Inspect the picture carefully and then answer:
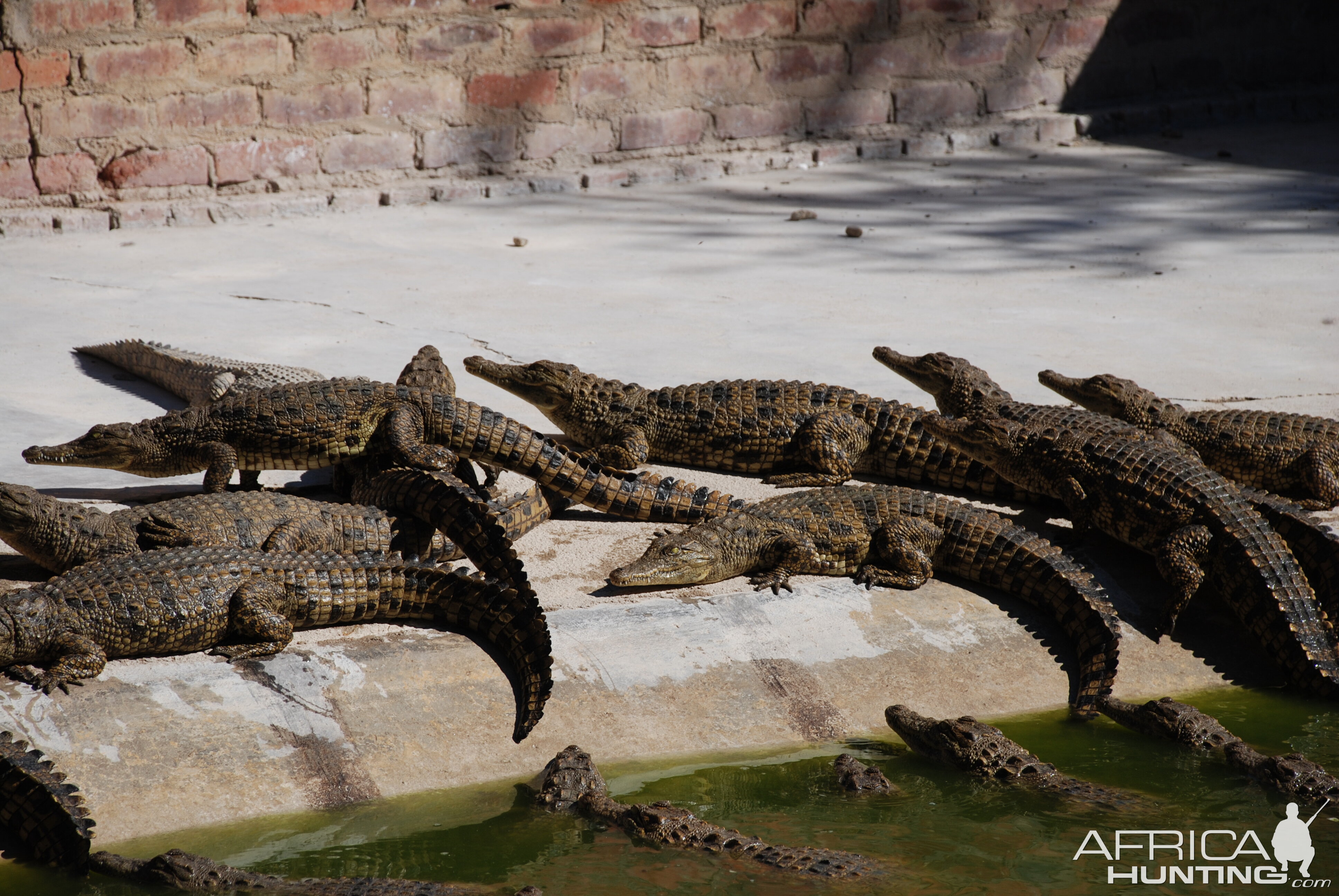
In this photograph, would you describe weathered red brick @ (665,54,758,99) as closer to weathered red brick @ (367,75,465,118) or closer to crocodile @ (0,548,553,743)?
weathered red brick @ (367,75,465,118)

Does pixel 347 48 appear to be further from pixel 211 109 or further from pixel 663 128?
pixel 663 128

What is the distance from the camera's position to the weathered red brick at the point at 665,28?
33.6 feet

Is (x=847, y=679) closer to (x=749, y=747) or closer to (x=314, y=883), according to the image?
(x=749, y=747)

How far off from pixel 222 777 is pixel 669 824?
48.2 inches

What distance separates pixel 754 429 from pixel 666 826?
253cm

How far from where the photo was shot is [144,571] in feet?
13.1

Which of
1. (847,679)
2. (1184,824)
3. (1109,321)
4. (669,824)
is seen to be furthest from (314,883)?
(1109,321)

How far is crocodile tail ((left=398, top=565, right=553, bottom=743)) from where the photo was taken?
3.98 metres

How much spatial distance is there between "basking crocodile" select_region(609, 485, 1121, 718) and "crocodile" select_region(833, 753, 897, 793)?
2.89 feet

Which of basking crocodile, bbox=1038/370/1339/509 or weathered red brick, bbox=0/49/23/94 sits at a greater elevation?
weathered red brick, bbox=0/49/23/94

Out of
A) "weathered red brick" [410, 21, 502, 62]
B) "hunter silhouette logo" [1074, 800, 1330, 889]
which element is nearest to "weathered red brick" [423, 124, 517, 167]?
"weathered red brick" [410, 21, 502, 62]

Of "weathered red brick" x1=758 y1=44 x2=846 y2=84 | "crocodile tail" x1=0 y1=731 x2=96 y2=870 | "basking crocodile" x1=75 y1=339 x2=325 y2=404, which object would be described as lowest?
"crocodile tail" x1=0 y1=731 x2=96 y2=870

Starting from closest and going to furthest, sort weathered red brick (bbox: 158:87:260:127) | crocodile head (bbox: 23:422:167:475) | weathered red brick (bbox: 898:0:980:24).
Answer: crocodile head (bbox: 23:422:167:475)
weathered red brick (bbox: 158:87:260:127)
weathered red brick (bbox: 898:0:980:24)

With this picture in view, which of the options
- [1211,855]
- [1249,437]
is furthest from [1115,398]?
A: [1211,855]
